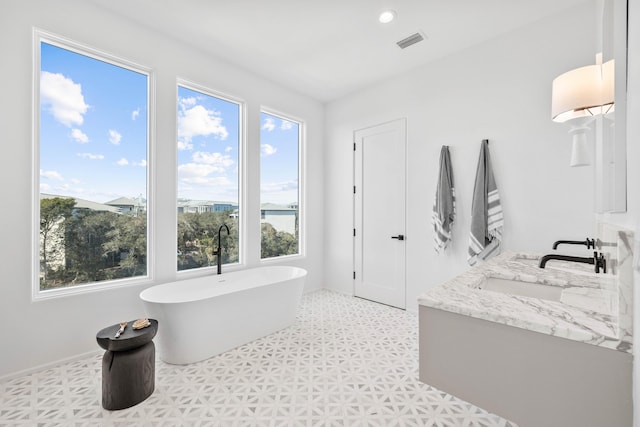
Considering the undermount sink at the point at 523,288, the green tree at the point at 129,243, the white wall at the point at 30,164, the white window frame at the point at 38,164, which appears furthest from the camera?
the green tree at the point at 129,243

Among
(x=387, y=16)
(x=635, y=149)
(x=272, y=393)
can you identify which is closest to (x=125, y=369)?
(x=272, y=393)

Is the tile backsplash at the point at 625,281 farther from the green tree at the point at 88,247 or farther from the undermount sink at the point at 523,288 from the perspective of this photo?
the green tree at the point at 88,247

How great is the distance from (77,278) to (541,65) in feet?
14.2

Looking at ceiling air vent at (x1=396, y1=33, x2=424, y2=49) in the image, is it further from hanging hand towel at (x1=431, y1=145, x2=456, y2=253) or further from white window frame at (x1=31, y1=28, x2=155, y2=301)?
white window frame at (x1=31, y1=28, x2=155, y2=301)

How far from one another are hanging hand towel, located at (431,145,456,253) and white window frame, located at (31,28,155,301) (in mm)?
2825

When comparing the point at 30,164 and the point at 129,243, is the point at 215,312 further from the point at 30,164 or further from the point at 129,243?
the point at 30,164

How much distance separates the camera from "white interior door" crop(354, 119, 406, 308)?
11.5 ft

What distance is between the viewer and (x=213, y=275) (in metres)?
3.09

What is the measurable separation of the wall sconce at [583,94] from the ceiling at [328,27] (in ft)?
4.18

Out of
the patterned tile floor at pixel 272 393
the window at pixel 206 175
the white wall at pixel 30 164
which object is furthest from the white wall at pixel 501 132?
the white wall at pixel 30 164

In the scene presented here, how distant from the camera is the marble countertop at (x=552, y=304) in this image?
79 cm

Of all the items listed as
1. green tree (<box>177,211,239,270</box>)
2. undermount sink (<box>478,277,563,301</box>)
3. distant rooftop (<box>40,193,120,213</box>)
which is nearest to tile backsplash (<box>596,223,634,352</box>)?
undermount sink (<box>478,277,563,301</box>)

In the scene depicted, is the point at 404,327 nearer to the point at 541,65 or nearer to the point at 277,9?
the point at 541,65

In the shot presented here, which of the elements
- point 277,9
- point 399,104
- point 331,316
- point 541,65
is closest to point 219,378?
point 331,316
